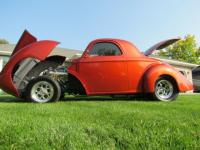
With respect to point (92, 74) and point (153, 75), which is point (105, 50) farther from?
point (153, 75)

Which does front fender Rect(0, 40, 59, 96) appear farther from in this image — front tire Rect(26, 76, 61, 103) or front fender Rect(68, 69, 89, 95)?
front fender Rect(68, 69, 89, 95)

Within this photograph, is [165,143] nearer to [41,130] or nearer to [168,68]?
[41,130]

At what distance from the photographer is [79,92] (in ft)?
24.5

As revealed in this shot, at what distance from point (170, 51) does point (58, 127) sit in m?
53.4

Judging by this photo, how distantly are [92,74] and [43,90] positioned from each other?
1.21m

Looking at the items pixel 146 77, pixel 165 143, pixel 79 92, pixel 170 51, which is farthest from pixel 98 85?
pixel 170 51

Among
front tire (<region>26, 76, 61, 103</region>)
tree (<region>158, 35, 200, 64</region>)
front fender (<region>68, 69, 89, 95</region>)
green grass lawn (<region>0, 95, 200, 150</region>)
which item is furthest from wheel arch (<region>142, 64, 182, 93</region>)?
tree (<region>158, 35, 200, 64</region>)

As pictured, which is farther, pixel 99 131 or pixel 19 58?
pixel 19 58

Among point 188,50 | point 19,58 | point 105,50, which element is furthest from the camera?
point 188,50

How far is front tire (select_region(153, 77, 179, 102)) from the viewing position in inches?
299

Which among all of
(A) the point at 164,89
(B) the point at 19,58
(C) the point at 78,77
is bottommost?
(A) the point at 164,89

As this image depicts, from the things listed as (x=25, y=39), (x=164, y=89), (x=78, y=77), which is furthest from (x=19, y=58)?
(x=164, y=89)

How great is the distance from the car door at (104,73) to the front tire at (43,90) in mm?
744

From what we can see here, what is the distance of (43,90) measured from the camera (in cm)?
709
